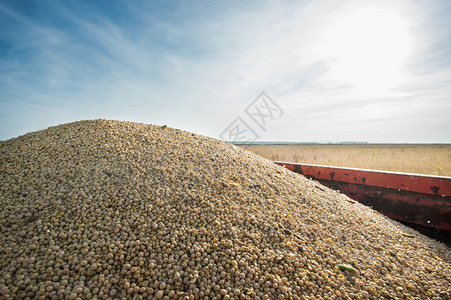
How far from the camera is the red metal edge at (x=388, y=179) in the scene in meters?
2.37

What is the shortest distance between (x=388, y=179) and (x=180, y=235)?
2.32 meters

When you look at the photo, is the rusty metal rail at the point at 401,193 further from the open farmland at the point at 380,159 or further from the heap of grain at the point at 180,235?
the open farmland at the point at 380,159

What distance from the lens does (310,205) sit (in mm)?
2211

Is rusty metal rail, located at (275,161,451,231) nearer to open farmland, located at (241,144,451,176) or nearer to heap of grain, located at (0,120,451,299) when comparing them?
heap of grain, located at (0,120,451,299)

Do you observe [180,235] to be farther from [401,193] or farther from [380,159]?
[380,159]

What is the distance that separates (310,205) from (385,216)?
1.09m

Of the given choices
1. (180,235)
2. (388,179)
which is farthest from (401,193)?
(180,235)

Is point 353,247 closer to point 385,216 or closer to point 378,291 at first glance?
point 378,291

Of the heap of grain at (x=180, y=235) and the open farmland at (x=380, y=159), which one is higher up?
the open farmland at (x=380, y=159)

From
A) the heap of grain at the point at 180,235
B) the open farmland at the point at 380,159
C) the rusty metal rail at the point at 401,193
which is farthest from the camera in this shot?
the open farmland at the point at 380,159

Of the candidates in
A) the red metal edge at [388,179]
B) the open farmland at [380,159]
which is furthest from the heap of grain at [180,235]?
the open farmland at [380,159]

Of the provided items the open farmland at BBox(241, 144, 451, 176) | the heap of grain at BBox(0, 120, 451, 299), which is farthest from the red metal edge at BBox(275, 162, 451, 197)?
the open farmland at BBox(241, 144, 451, 176)

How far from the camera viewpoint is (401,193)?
8.46 ft

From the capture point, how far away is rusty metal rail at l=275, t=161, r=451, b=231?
2350mm
